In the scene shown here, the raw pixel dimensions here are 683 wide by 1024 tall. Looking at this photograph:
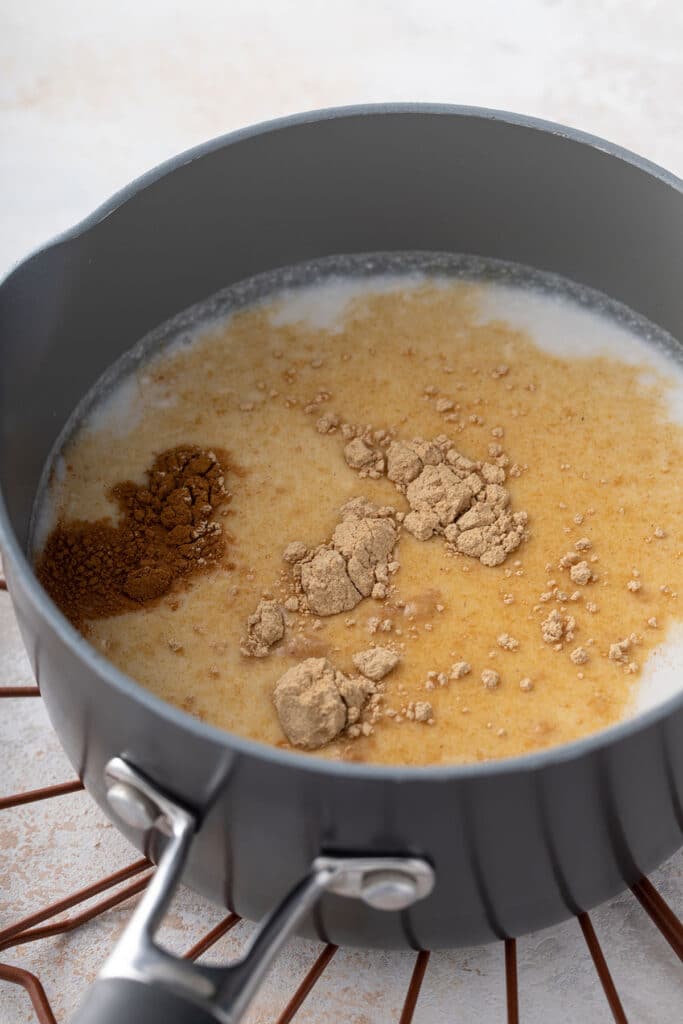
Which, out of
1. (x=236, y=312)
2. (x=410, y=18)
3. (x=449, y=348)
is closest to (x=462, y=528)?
(x=449, y=348)

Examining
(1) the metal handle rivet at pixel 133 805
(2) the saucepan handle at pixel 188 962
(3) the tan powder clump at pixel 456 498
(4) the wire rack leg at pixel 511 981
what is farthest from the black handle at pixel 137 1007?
(3) the tan powder clump at pixel 456 498

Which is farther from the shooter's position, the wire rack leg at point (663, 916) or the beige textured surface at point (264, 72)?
the beige textured surface at point (264, 72)

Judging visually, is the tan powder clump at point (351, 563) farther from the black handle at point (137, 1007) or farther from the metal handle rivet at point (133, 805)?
the black handle at point (137, 1007)

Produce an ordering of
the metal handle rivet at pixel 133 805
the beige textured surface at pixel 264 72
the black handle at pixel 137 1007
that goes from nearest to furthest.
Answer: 1. the black handle at pixel 137 1007
2. the metal handle rivet at pixel 133 805
3. the beige textured surface at pixel 264 72

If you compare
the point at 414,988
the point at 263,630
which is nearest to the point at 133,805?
the point at 263,630

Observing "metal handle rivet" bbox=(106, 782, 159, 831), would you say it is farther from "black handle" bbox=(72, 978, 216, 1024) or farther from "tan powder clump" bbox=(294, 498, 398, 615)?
"tan powder clump" bbox=(294, 498, 398, 615)

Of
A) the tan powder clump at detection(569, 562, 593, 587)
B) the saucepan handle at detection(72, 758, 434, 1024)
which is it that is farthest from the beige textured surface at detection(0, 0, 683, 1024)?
Result: the saucepan handle at detection(72, 758, 434, 1024)
